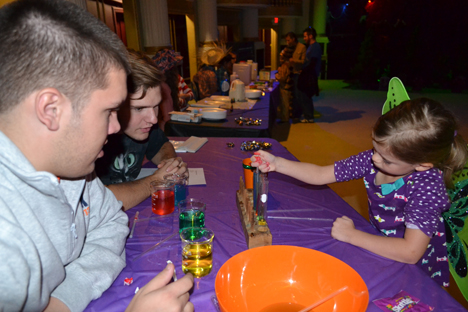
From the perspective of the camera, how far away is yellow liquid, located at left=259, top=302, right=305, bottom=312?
0.87m

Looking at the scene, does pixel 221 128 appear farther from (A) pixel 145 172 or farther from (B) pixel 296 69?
(B) pixel 296 69

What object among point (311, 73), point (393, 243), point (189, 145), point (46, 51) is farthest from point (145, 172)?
point (311, 73)

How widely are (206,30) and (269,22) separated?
6.85 meters

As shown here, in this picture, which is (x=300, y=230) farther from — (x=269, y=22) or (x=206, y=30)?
(x=269, y=22)

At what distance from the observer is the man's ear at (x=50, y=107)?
713 millimetres

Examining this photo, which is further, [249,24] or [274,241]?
[249,24]

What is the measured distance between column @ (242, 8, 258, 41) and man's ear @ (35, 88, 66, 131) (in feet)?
40.0

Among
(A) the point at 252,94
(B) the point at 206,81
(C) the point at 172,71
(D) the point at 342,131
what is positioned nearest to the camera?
(C) the point at 172,71

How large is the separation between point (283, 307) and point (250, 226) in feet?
1.13

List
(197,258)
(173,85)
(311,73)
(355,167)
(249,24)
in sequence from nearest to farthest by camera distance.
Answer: (197,258), (355,167), (173,85), (311,73), (249,24)

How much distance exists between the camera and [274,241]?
1187 millimetres

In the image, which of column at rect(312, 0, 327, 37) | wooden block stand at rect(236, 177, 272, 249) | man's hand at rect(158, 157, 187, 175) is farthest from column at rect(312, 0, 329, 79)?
wooden block stand at rect(236, 177, 272, 249)

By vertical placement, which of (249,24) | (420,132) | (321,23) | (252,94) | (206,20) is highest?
(321,23)

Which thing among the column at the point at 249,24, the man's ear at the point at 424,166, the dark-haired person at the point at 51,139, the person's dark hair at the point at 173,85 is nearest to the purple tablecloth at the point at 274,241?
the dark-haired person at the point at 51,139
